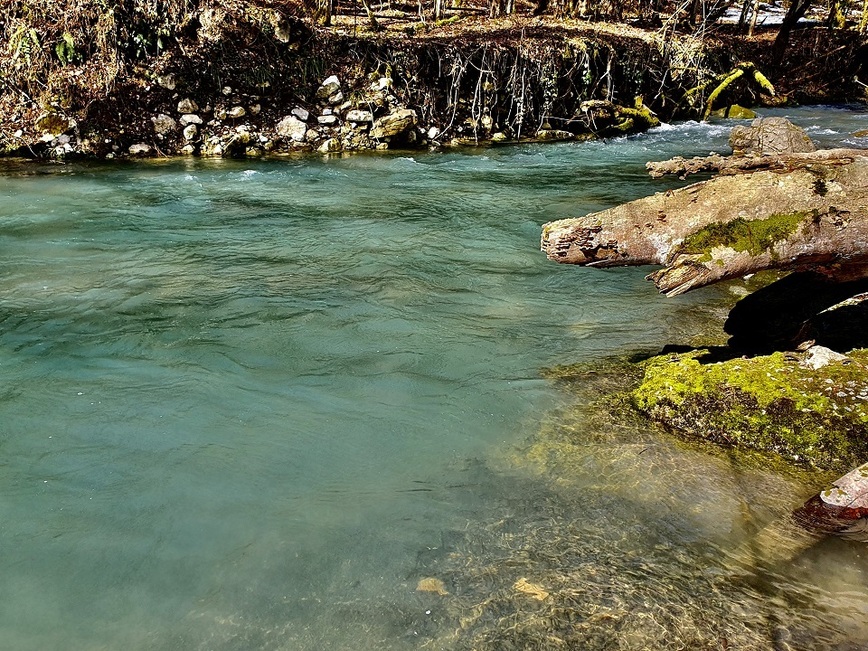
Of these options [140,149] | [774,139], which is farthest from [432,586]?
[140,149]

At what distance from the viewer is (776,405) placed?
14.2 feet

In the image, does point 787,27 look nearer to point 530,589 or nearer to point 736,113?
point 736,113

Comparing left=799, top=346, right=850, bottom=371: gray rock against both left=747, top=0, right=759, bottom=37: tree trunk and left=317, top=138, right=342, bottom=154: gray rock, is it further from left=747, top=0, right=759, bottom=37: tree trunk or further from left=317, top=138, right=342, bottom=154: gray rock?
left=747, top=0, right=759, bottom=37: tree trunk

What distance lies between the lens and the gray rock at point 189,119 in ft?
47.7

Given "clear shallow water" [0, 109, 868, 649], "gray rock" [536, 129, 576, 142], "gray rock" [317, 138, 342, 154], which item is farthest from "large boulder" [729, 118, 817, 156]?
"gray rock" [317, 138, 342, 154]

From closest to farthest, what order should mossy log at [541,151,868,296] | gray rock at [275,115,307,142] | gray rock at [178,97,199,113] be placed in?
mossy log at [541,151,868,296] < gray rock at [178,97,199,113] < gray rock at [275,115,307,142]

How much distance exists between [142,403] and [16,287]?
10.9ft

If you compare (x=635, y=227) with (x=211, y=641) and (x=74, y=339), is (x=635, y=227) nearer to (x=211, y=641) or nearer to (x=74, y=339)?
(x=211, y=641)

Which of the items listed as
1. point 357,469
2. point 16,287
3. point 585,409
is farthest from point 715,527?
point 16,287

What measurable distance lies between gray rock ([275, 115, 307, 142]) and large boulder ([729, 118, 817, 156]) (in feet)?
30.4

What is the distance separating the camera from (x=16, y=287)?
703 centimetres

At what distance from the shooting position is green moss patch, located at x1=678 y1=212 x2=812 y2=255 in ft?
12.6

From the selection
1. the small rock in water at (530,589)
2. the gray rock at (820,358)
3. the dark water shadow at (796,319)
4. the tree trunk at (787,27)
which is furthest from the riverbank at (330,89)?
the small rock in water at (530,589)

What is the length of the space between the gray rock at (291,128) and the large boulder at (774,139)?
9265mm
